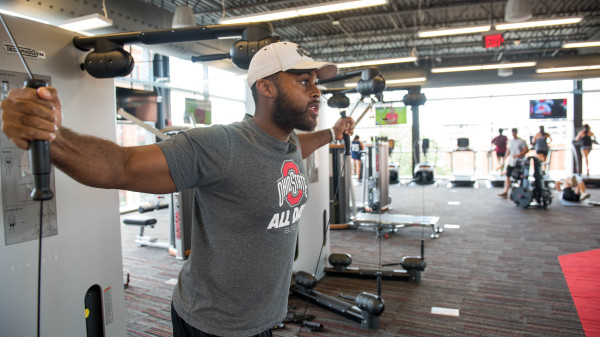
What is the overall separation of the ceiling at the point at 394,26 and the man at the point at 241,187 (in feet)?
14.0

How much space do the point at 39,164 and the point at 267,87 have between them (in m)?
0.76

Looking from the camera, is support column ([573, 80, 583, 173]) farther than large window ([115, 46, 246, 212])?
Yes

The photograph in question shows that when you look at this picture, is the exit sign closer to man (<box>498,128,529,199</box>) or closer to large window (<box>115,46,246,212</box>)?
man (<box>498,128,529,199</box>)

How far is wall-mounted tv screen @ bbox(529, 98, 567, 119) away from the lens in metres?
11.9

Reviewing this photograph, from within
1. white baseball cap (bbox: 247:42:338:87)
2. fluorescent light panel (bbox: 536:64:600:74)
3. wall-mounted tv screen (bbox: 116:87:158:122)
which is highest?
fluorescent light panel (bbox: 536:64:600:74)

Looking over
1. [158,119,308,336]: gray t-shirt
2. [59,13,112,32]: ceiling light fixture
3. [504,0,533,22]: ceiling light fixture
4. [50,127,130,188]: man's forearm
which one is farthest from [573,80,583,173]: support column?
[50,127,130,188]: man's forearm

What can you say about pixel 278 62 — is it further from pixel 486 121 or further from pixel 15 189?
pixel 486 121

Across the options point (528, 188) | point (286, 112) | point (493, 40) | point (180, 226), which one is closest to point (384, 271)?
point (180, 226)

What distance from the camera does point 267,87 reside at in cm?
130

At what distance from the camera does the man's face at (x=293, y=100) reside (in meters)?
1.30

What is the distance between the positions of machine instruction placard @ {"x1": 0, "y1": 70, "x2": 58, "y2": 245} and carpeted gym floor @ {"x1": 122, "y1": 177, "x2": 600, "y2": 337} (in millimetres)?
1527

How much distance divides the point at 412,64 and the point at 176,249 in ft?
39.2

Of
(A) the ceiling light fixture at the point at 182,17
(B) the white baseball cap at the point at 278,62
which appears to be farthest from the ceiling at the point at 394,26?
(B) the white baseball cap at the point at 278,62

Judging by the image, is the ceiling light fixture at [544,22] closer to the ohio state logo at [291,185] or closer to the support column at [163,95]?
the support column at [163,95]
